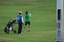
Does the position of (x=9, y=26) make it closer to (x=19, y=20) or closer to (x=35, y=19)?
(x=19, y=20)

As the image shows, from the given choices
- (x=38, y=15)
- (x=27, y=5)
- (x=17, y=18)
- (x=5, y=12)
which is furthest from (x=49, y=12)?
(x=5, y=12)

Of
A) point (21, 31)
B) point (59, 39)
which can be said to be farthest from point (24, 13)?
point (59, 39)

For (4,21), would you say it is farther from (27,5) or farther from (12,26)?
(27,5)

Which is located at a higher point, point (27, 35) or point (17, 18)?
point (17, 18)

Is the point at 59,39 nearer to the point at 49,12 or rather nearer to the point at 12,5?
the point at 49,12

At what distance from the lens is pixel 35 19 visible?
2025mm

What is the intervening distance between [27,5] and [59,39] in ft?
2.01

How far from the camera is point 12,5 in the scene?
Result: 204cm

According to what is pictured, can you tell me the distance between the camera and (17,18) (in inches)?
81.2

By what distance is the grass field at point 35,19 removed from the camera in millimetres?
2010

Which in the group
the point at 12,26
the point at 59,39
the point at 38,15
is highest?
the point at 38,15

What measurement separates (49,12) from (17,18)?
43 cm

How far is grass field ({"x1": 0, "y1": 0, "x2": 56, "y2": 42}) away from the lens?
6.59 ft

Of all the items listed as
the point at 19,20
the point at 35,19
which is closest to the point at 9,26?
the point at 19,20
